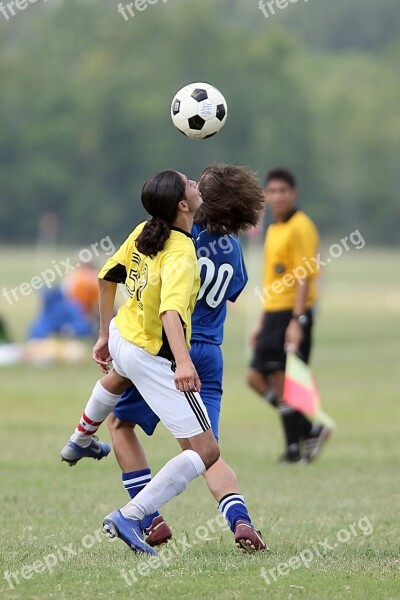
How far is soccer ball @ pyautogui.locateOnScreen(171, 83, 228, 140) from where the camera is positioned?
707 cm

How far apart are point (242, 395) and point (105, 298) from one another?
436 inches

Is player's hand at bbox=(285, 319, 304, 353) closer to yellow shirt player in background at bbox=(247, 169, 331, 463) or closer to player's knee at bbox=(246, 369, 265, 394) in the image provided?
yellow shirt player in background at bbox=(247, 169, 331, 463)

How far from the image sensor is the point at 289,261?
36.6 feet

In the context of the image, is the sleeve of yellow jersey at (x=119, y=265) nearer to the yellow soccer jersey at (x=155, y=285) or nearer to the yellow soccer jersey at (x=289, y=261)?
the yellow soccer jersey at (x=155, y=285)

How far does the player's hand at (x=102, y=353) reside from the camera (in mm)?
6695

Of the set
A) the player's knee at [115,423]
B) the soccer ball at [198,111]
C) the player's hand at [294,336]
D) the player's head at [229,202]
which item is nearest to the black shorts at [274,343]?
the player's hand at [294,336]

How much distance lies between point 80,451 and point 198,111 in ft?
6.43

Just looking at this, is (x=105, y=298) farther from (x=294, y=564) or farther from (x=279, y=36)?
(x=279, y=36)

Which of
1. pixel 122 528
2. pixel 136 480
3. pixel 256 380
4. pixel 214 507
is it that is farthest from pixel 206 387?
pixel 256 380

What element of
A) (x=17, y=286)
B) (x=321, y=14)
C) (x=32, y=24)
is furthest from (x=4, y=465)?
(x=321, y=14)

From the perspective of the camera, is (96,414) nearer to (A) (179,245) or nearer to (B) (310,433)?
(A) (179,245)

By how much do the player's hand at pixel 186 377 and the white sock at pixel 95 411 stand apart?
766 mm

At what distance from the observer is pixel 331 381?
19.0 metres

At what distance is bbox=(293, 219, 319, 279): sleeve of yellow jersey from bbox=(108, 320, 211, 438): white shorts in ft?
15.7
